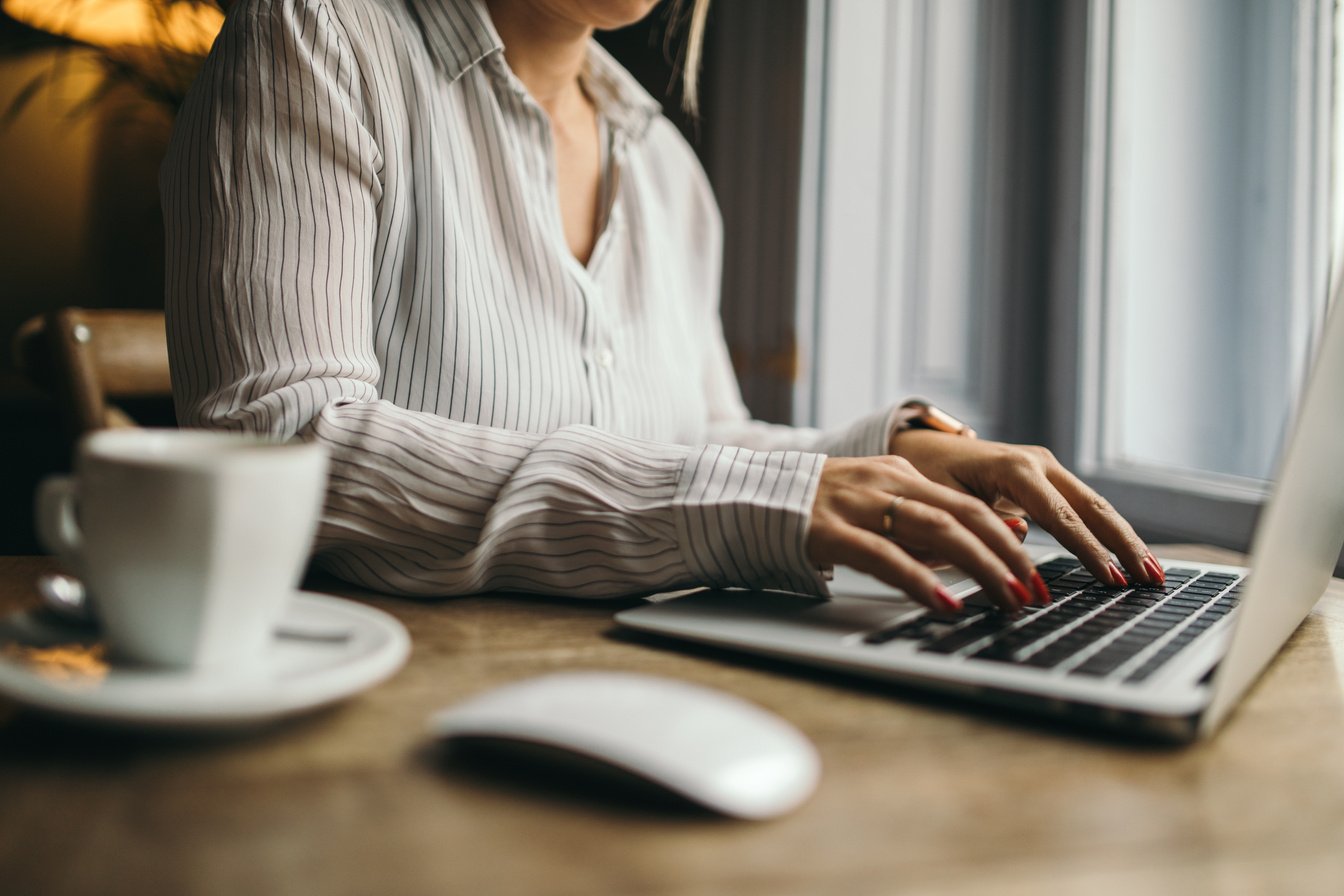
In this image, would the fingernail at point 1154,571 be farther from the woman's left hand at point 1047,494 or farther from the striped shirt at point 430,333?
the striped shirt at point 430,333

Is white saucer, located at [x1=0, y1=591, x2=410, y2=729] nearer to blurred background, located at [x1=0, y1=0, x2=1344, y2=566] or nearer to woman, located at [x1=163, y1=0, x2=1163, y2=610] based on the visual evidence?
woman, located at [x1=163, y1=0, x2=1163, y2=610]

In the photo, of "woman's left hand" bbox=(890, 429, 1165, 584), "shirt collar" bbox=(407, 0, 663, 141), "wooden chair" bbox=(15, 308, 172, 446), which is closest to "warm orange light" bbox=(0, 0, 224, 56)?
"wooden chair" bbox=(15, 308, 172, 446)

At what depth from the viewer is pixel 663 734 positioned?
0.30 m

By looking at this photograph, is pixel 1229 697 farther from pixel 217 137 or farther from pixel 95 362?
pixel 95 362

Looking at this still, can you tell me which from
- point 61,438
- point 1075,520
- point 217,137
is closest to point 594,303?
point 217,137

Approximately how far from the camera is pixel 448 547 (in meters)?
0.59

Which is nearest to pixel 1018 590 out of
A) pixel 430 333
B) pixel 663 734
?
pixel 663 734

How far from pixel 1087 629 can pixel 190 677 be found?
0.40 meters

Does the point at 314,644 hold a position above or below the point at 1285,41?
below

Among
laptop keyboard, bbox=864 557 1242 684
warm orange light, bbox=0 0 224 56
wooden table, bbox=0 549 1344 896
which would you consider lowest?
laptop keyboard, bbox=864 557 1242 684

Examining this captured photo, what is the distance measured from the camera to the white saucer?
303 millimetres

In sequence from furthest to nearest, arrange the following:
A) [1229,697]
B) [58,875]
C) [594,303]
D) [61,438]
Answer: [61,438] → [594,303] → [1229,697] → [58,875]

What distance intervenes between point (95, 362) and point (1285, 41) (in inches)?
60.6

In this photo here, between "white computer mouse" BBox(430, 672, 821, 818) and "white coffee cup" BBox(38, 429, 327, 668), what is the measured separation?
0.08 m
